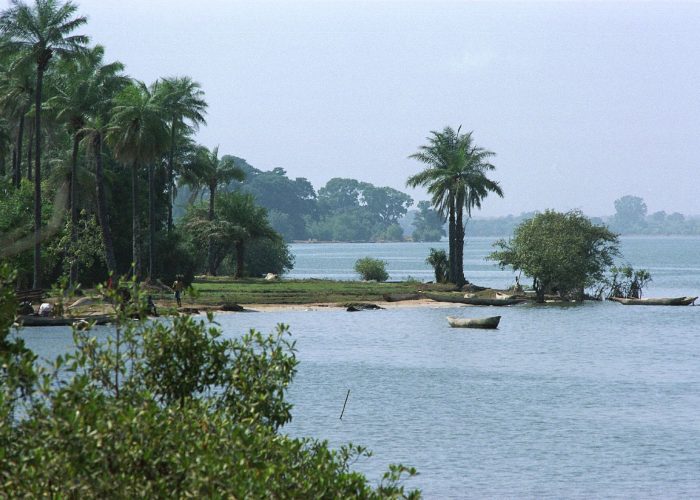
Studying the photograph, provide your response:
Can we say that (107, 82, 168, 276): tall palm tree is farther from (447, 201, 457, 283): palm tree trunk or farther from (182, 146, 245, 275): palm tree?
(447, 201, 457, 283): palm tree trunk

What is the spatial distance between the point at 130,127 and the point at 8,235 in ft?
38.0

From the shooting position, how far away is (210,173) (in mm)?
100250

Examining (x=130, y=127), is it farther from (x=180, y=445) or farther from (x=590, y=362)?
(x=180, y=445)

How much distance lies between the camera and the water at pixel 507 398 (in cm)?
2873

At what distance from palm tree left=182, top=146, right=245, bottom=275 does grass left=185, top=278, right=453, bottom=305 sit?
7.68 meters

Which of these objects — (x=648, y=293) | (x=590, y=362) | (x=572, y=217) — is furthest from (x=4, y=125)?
(x=648, y=293)

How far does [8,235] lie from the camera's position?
217 ft

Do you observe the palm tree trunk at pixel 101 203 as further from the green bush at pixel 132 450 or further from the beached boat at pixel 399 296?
the green bush at pixel 132 450

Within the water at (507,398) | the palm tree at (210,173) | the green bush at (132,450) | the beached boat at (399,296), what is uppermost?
the palm tree at (210,173)

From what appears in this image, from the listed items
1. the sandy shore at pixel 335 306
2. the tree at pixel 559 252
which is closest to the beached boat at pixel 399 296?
the sandy shore at pixel 335 306

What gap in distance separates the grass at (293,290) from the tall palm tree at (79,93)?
1061 centimetres

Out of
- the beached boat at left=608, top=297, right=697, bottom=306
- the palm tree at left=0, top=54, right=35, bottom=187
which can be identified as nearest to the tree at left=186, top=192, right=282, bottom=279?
the palm tree at left=0, top=54, right=35, bottom=187

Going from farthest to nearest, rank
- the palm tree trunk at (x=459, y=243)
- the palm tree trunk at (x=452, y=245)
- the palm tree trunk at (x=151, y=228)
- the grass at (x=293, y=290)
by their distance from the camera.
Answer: the palm tree trunk at (x=452, y=245) < the palm tree trunk at (x=459, y=243) < the palm tree trunk at (x=151, y=228) < the grass at (x=293, y=290)

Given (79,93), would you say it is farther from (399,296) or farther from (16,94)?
(399,296)
